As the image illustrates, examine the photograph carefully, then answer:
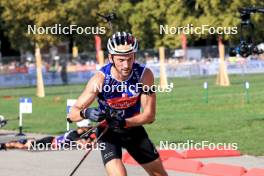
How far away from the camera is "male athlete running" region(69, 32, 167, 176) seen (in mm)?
7609

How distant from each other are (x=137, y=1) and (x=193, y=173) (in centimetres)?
4558

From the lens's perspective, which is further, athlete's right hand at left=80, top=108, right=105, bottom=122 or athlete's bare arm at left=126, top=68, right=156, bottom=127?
athlete's bare arm at left=126, top=68, right=156, bottom=127

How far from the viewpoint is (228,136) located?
55.1 feet

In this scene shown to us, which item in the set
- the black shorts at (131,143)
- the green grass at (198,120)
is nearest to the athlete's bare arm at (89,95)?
the black shorts at (131,143)

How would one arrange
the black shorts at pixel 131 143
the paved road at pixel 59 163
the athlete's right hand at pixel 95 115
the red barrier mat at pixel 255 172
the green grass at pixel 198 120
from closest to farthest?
the athlete's right hand at pixel 95 115 → the black shorts at pixel 131 143 → the red barrier mat at pixel 255 172 → the paved road at pixel 59 163 → the green grass at pixel 198 120

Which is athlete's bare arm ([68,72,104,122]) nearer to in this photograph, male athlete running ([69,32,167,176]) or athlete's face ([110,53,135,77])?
male athlete running ([69,32,167,176])

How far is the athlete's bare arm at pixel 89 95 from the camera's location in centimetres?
773

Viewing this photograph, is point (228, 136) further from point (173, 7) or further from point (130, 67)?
point (173, 7)

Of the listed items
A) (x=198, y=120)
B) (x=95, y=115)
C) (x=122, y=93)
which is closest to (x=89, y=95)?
(x=122, y=93)

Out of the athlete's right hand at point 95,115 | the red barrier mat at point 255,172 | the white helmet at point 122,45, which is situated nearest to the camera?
the athlete's right hand at point 95,115

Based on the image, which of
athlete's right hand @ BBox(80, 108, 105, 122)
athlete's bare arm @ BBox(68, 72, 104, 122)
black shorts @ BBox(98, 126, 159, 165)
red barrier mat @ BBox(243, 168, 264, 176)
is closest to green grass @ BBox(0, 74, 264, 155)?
red barrier mat @ BBox(243, 168, 264, 176)

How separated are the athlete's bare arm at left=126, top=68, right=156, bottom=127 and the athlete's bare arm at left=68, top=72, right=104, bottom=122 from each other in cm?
44

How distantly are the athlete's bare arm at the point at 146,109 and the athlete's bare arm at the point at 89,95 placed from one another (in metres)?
0.44

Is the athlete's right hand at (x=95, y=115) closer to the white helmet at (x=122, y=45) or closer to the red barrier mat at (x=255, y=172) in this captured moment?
the white helmet at (x=122, y=45)
